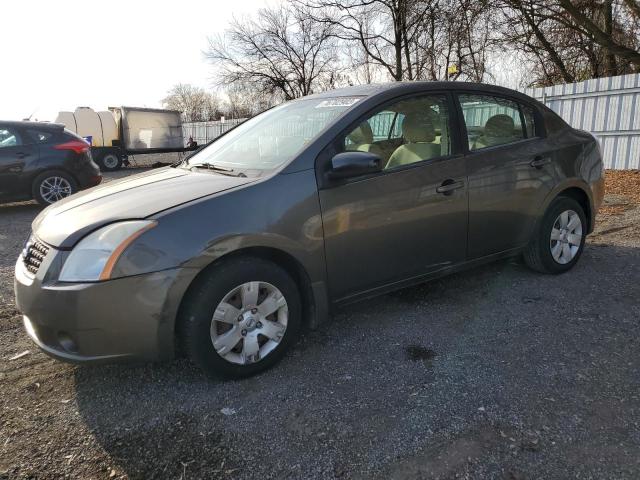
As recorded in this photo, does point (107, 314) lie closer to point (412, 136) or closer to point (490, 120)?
point (412, 136)

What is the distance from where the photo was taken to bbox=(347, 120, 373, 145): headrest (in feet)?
10.5

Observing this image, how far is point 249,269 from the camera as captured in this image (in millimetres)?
2695

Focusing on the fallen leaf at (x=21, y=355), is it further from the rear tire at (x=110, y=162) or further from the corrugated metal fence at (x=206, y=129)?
the corrugated metal fence at (x=206, y=129)

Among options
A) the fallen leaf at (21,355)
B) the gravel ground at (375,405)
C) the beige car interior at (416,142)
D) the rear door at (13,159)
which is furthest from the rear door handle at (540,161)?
the rear door at (13,159)

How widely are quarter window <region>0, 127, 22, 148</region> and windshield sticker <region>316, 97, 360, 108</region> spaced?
22.6 feet

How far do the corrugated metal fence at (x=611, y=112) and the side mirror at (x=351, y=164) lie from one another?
9390 millimetres

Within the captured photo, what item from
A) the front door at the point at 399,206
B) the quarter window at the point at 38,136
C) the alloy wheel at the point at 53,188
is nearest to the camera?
the front door at the point at 399,206

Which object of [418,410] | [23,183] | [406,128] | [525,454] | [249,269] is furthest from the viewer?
[23,183]

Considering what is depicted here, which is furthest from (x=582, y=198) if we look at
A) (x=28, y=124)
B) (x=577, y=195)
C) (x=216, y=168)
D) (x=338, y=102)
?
(x=28, y=124)

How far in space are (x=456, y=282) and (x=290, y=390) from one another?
7.07 ft

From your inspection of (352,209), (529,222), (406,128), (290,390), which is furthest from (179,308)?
(529,222)

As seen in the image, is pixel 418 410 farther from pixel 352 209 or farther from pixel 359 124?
pixel 359 124

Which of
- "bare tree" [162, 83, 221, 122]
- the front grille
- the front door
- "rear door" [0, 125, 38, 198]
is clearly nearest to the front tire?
the front door

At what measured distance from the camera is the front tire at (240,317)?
259 cm
